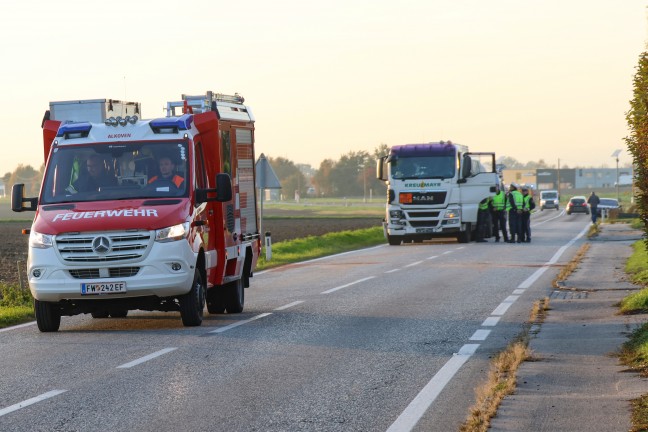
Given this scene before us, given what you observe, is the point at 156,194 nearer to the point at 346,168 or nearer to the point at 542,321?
the point at 542,321

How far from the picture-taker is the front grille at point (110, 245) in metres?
13.0

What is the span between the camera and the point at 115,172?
1399 centimetres

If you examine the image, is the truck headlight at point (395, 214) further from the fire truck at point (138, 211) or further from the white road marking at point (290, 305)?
the fire truck at point (138, 211)

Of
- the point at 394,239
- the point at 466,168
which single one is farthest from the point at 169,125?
the point at 394,239

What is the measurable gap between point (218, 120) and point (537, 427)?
27.9ft

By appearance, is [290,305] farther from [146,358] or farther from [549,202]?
[549,202]

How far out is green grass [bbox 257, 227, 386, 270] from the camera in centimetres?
3073

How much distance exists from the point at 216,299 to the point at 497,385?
7.44m

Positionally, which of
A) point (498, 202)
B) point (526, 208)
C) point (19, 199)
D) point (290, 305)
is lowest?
point (290, 305)

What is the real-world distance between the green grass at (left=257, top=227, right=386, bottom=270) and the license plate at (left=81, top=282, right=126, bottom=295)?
1387 centimetres

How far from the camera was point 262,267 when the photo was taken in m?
27.3

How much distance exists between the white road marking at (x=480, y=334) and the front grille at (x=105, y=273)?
12.4 ft

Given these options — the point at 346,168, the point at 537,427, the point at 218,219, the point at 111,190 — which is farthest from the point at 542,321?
the point at 346,168

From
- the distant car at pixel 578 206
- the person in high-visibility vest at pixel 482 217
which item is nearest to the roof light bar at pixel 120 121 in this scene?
the person in high-visibility vest at pixel 482 217
